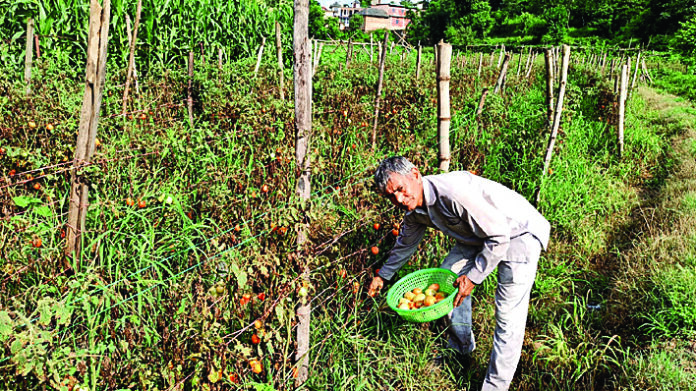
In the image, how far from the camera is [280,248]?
2.34 m

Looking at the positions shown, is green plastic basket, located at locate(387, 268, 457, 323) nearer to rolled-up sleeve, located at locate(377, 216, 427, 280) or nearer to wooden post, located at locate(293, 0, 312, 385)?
rolled-up sleeve, located at locate(377, 216, 427, 280)

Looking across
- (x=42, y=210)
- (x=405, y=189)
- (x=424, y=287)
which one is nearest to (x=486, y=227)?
(x=405, y=189)

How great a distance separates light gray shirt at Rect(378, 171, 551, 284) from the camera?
2432 mm

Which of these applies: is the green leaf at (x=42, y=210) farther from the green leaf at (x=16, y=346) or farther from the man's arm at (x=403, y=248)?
the man's arm at (x=403, y=248)

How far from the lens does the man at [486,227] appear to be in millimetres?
2381

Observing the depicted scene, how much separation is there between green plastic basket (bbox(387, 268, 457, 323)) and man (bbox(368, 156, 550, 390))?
4.7 inches

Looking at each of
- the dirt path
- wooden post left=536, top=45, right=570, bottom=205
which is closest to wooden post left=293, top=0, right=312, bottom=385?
the dirt path

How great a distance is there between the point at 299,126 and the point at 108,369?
128 centimetres

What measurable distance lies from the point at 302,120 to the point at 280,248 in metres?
0.61

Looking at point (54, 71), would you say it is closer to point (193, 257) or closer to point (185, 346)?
point (193, 257)

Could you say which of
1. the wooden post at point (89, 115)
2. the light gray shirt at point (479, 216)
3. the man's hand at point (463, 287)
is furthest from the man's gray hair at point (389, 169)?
the wooden post at point (89, 115)

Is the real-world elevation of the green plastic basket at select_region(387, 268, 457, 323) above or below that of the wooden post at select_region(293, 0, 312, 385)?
below

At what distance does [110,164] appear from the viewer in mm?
3375

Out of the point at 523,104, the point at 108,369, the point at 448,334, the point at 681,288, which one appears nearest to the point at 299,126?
the point at 108,369
